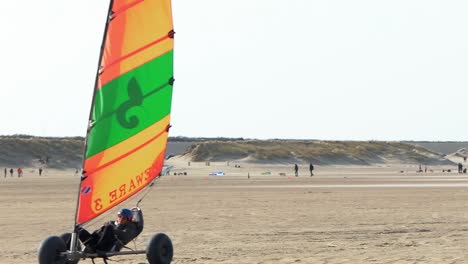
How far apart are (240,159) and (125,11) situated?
82.4m

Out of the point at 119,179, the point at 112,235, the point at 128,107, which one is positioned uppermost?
the point at 128,107

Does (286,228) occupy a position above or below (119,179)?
below

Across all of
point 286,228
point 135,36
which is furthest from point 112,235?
point 286,228

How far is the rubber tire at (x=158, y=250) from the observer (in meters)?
11.0

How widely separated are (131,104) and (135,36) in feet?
2.70

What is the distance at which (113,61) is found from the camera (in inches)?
411

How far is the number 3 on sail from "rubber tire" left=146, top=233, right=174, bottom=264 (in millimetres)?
12

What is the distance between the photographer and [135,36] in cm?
1073

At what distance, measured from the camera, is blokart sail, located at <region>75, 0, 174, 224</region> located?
10406 mm

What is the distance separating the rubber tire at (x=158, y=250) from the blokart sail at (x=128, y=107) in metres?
0.64

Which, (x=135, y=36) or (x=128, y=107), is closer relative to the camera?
(x=135, y=36)

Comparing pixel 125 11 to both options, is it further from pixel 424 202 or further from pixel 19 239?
pixel 424 202

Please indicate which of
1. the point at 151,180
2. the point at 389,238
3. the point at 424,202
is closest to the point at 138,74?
the point at 151,180

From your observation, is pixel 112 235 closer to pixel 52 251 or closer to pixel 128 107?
pixel 52 251
